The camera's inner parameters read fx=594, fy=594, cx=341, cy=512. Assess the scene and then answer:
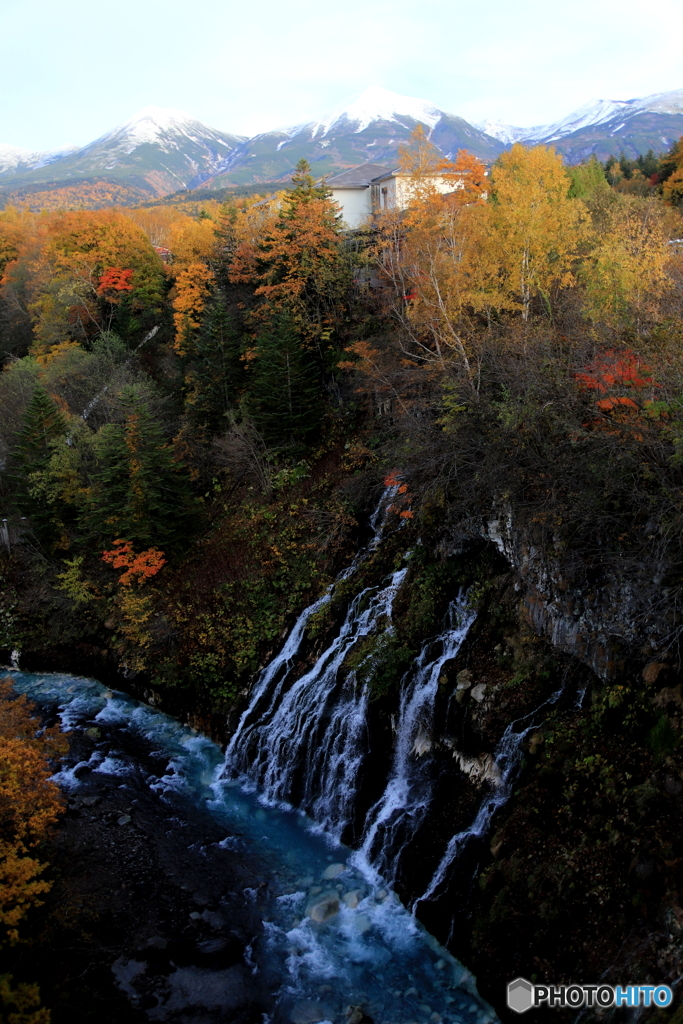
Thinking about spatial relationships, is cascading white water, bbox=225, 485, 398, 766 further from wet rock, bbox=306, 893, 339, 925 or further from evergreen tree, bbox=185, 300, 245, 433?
evergreen tree, bbox=185, 300, 245, 433

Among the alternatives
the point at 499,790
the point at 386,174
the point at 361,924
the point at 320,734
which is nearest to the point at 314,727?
the point at 320,734

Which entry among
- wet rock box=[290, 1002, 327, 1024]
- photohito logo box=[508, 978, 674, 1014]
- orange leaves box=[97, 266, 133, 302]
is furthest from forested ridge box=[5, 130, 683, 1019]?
orange leaves box=[97, 266, 133, 302]

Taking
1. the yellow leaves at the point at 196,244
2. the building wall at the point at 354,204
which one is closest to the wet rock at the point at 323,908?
the yellow leaves at the point at 196,244

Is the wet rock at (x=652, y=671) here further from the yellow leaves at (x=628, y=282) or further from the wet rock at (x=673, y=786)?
the yellow leaves at (x=628, y=282)

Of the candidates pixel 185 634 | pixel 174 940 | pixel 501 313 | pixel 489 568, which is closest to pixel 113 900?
pixel 174 940

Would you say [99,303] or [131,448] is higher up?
[99,303]

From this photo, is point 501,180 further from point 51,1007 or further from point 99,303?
point 99,303

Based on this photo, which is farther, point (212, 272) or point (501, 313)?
point (212, 272)

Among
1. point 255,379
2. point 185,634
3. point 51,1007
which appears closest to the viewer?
point 51,1007

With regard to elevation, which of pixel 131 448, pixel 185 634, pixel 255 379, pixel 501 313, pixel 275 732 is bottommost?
pixel 275 732
